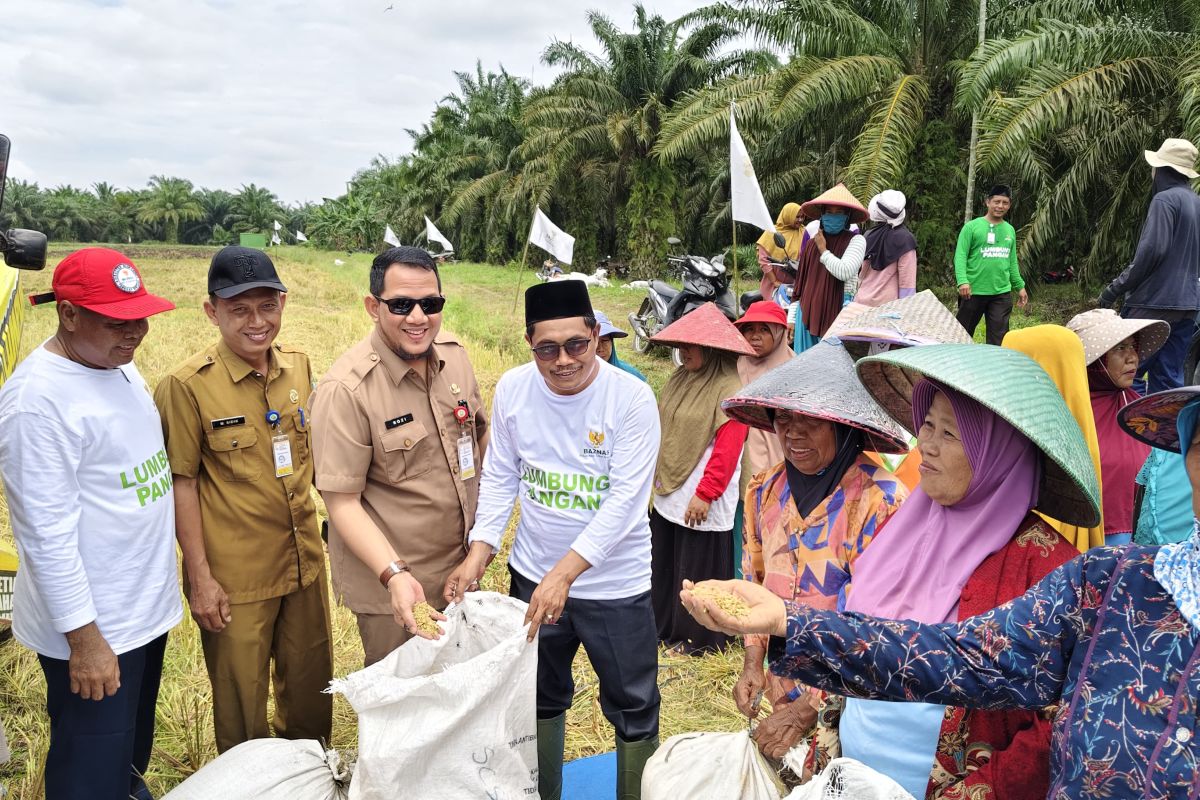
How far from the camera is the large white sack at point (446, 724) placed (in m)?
1.88

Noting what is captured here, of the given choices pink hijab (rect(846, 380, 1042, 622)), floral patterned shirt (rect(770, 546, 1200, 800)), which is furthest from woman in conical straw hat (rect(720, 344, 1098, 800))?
floral patterned shirt (rect(770, 546, 1200, 800))

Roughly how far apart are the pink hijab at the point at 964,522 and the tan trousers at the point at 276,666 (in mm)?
1914

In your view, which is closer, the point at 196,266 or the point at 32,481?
the point at 32,481

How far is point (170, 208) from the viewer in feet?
202

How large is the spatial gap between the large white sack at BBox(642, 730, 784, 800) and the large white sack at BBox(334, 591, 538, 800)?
0.35m

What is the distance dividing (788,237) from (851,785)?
21.4ft

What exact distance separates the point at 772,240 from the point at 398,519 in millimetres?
5570

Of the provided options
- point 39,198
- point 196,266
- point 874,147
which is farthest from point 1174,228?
point 39,198

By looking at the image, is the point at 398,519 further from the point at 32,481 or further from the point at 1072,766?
the point at 1072,766

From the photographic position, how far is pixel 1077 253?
14391mm

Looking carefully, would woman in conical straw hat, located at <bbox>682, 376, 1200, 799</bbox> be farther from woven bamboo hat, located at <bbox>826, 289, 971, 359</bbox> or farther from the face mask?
the face mask

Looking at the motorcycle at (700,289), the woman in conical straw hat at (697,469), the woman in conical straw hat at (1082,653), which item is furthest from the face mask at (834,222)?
the woman in conical straw hat at (1082,653)

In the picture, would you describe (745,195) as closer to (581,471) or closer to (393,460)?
(581,471)

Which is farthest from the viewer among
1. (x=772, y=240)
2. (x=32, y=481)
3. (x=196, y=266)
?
(x=196, y=266)
